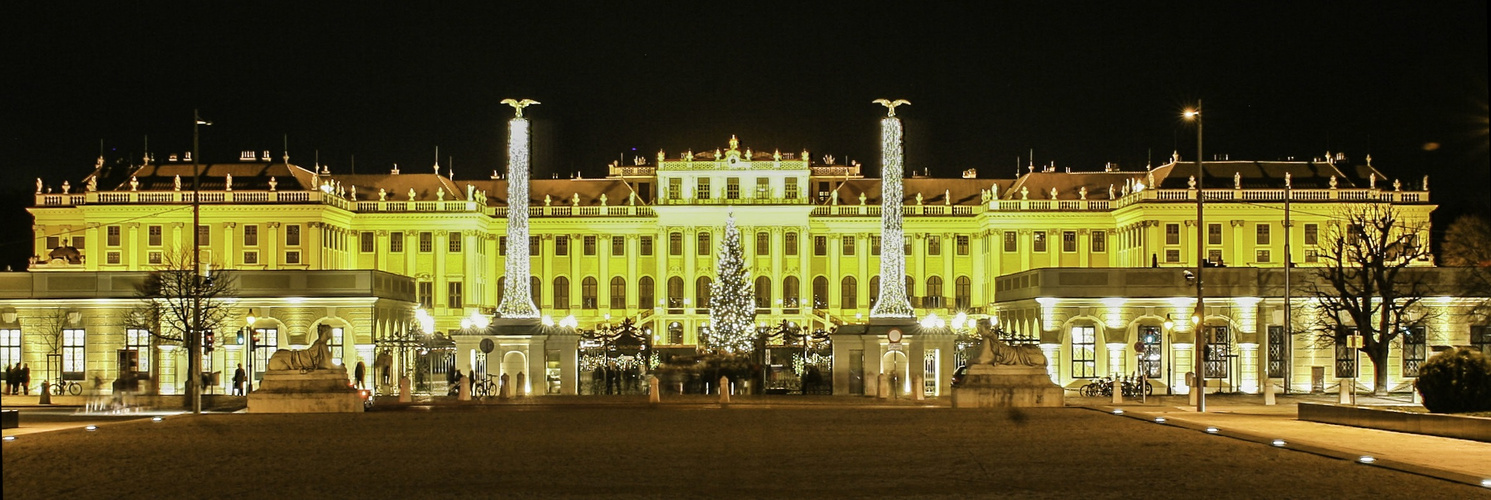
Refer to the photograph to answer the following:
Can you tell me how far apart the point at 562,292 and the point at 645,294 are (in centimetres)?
527

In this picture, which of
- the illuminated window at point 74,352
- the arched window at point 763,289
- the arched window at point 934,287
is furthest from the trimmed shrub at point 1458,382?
the arched window at point 934,287

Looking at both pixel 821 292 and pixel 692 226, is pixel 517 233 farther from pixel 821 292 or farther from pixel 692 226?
pixel 821 292

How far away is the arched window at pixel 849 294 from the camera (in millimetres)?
121062

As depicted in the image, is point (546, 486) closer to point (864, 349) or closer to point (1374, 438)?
point (1374, 438)

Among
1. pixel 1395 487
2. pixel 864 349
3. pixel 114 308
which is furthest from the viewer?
pixel 114 308

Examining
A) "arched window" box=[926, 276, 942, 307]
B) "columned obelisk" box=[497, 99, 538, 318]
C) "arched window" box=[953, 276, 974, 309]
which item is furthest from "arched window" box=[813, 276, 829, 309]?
"columned obelisk" box=[497, 99, 538, 318]

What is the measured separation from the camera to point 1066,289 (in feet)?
219

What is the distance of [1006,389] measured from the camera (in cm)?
4622

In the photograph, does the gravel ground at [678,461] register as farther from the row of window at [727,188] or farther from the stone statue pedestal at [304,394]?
the row of window at [727,188]

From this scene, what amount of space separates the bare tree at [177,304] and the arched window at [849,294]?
60.0m

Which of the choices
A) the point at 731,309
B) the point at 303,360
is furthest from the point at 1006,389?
the point at 731,309

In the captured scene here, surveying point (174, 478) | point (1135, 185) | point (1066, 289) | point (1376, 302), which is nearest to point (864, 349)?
point (1066, 289)

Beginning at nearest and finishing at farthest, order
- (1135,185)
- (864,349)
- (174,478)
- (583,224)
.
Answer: (174,478) < (864,349) < (1135,185) < (583,224)

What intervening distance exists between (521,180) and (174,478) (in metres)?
36.9
